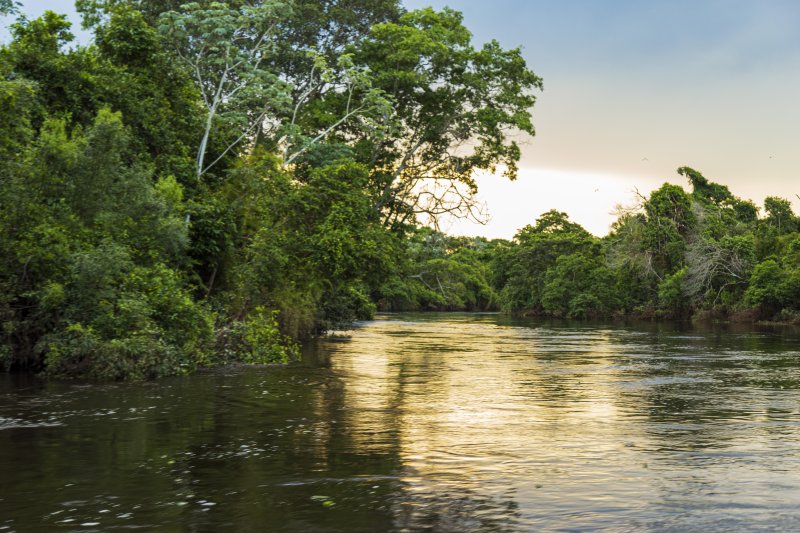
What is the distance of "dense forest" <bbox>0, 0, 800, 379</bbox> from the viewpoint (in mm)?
21578

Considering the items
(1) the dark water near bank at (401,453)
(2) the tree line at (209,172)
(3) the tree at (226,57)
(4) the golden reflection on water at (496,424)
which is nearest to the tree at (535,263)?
(2) the tree line at (209,172)

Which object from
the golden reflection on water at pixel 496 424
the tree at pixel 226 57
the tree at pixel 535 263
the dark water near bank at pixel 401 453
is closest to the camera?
the dark water near bank at pixel 401 453

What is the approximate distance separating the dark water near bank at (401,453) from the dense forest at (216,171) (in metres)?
2.28

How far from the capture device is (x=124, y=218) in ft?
77.3

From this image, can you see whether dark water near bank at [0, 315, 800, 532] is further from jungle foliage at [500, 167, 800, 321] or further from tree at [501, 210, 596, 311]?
tree at [501, 210, 596, 311]

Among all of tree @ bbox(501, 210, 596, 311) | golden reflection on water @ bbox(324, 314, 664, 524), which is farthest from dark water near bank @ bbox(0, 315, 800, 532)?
tree @ bbox(501, 210, 596, 311)

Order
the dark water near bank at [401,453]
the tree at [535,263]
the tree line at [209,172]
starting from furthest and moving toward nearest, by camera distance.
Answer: the tree at [535,263] < the tree line at [209,172] < the dark water near bank at [401,453]

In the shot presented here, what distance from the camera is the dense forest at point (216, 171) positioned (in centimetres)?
2158

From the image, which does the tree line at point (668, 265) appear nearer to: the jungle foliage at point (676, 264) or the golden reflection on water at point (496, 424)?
the jungle foliage at point (676, 264)

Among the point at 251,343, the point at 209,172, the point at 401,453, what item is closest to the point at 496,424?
the point at 401,453

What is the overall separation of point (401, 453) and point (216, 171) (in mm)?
23298

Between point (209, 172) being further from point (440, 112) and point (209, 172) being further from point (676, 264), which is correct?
point (676, 264)

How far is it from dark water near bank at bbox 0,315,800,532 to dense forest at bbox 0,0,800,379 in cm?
228

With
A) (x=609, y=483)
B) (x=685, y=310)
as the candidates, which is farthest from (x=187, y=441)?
(x=685, y=310)
